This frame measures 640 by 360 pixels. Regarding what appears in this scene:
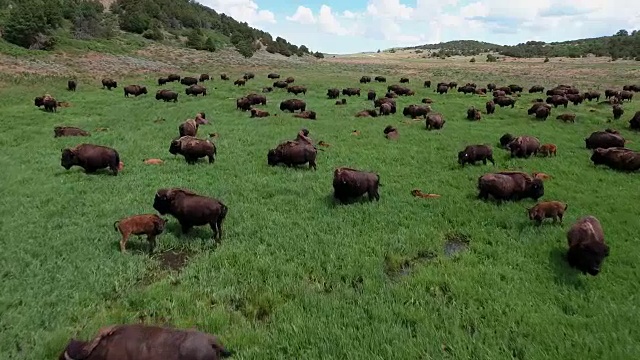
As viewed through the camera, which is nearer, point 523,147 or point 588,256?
point 588,256

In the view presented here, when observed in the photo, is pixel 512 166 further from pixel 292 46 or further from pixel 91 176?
pixel 292 46

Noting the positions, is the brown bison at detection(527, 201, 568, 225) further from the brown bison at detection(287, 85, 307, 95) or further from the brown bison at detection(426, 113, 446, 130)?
the brown bison at detection(287, 85, 307, 95)

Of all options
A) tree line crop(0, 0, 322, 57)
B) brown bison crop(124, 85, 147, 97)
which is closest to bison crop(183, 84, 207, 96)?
brown bison crop(124, 85, 147, 97)

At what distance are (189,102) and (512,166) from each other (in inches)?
841

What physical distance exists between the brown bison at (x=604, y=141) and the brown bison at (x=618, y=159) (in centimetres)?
273

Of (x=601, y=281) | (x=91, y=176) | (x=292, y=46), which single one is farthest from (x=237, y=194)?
(x=292, y=46)

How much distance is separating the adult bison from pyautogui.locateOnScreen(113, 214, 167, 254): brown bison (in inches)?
257

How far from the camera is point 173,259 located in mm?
9133

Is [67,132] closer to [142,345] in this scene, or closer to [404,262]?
[404,262]

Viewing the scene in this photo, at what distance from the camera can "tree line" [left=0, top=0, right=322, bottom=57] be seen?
4575cm

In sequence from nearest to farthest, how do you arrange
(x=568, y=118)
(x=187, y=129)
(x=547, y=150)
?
1. (x=547, y=150)
2. (x=187, y=129)
3. (x=568, y=118)

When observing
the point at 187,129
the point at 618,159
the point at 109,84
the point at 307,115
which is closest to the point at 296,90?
the point at 307,115

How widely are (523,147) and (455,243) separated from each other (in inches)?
355

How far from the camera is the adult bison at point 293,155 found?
15477mm
